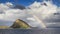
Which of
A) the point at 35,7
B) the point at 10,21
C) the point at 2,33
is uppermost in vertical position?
the point at 35,7

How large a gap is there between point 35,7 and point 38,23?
0.27 m

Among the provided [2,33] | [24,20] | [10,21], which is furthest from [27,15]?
[2,33]

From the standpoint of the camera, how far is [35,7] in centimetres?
296

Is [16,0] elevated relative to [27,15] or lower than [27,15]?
elevated

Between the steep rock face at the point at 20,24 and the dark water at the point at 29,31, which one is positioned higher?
the steep rock face at the point at 20,24

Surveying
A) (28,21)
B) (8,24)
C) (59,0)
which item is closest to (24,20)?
(28,21)

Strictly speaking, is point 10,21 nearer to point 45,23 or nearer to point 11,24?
point 11,24

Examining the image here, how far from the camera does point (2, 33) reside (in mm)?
2938

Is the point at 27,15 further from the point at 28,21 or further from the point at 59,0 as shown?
the point at 59,0

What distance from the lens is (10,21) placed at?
2938 millimetres

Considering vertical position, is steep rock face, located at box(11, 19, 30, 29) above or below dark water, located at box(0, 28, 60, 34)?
above

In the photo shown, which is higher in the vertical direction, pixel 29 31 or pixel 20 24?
pixel 20 24

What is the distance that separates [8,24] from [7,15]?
0.15 m

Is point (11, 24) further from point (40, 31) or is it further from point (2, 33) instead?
point (40, 31)
